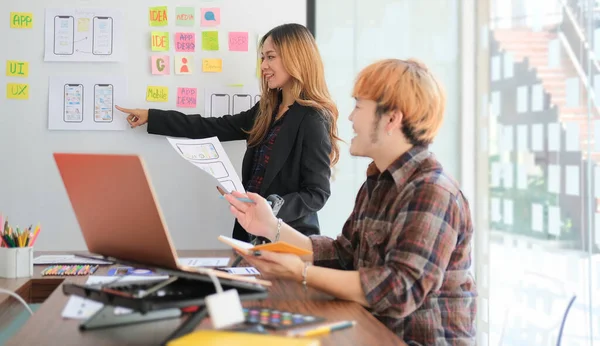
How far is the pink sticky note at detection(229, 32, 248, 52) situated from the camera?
113 inches

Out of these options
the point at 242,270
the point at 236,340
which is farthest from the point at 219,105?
the point at 236,340

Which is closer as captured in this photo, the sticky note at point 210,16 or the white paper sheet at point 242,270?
the white paper sheet at point 242,270

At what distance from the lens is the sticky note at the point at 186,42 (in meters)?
2.84

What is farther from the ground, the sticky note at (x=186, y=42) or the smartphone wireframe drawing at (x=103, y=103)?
the sticky note at (x=186, y=42)

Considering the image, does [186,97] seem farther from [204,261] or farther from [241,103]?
[204,261]

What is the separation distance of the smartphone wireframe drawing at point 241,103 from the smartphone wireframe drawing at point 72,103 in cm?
63

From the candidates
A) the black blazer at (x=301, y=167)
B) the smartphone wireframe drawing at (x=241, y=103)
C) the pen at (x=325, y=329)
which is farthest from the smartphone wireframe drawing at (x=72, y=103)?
the pen at (x=325, y=329)

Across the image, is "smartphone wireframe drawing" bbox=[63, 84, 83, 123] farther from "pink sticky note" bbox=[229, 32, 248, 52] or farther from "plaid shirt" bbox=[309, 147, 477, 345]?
"plaid shirt" bbox=[309, 147, 477, 345]

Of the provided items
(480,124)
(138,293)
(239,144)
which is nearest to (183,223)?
(239,144)

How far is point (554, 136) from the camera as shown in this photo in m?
2.75

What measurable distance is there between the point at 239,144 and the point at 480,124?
3.87 ft

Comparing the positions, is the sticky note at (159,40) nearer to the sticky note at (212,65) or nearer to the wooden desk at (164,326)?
the sticky note at (212,65)

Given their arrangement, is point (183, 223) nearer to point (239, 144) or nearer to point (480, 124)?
point (239, 144)

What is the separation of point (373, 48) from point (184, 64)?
2.97ft
